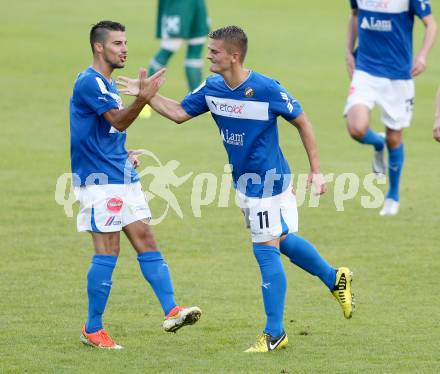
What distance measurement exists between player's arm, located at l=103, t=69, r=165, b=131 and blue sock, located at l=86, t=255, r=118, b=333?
3.18ft

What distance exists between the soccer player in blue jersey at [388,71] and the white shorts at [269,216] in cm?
434

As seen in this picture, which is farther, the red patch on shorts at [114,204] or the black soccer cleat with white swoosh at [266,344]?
the red patch on shorts at [114,204]

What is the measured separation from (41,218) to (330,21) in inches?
702

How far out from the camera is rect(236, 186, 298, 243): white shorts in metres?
7.98

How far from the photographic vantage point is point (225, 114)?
7973 millimetres

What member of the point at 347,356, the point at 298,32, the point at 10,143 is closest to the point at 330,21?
the point at 298,32

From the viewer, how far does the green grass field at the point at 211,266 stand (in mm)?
7695

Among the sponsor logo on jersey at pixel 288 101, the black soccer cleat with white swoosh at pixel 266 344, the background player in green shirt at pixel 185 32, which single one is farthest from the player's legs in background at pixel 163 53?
the black soccer cleat with white swoosh at pixel 266 344

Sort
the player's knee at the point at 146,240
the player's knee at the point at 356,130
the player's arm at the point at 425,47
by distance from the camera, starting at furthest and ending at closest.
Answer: the player's knee at the point at 356,130 → the player's arm at the point at 425,47 → the player's knee at the point at 146,240

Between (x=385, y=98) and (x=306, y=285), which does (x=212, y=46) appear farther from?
(x=385, y=98)

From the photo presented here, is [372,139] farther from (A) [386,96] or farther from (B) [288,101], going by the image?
A: (B) [288,101]

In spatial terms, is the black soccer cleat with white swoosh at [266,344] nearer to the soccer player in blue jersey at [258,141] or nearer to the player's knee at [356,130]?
the soccer player in blue jersey at [258,141]

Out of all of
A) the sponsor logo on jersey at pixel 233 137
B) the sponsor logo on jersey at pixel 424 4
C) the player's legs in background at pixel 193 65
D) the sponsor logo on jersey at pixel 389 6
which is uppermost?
the sponsor logo on jersey at pixel 424 4

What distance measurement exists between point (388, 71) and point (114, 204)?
5.33 meters
